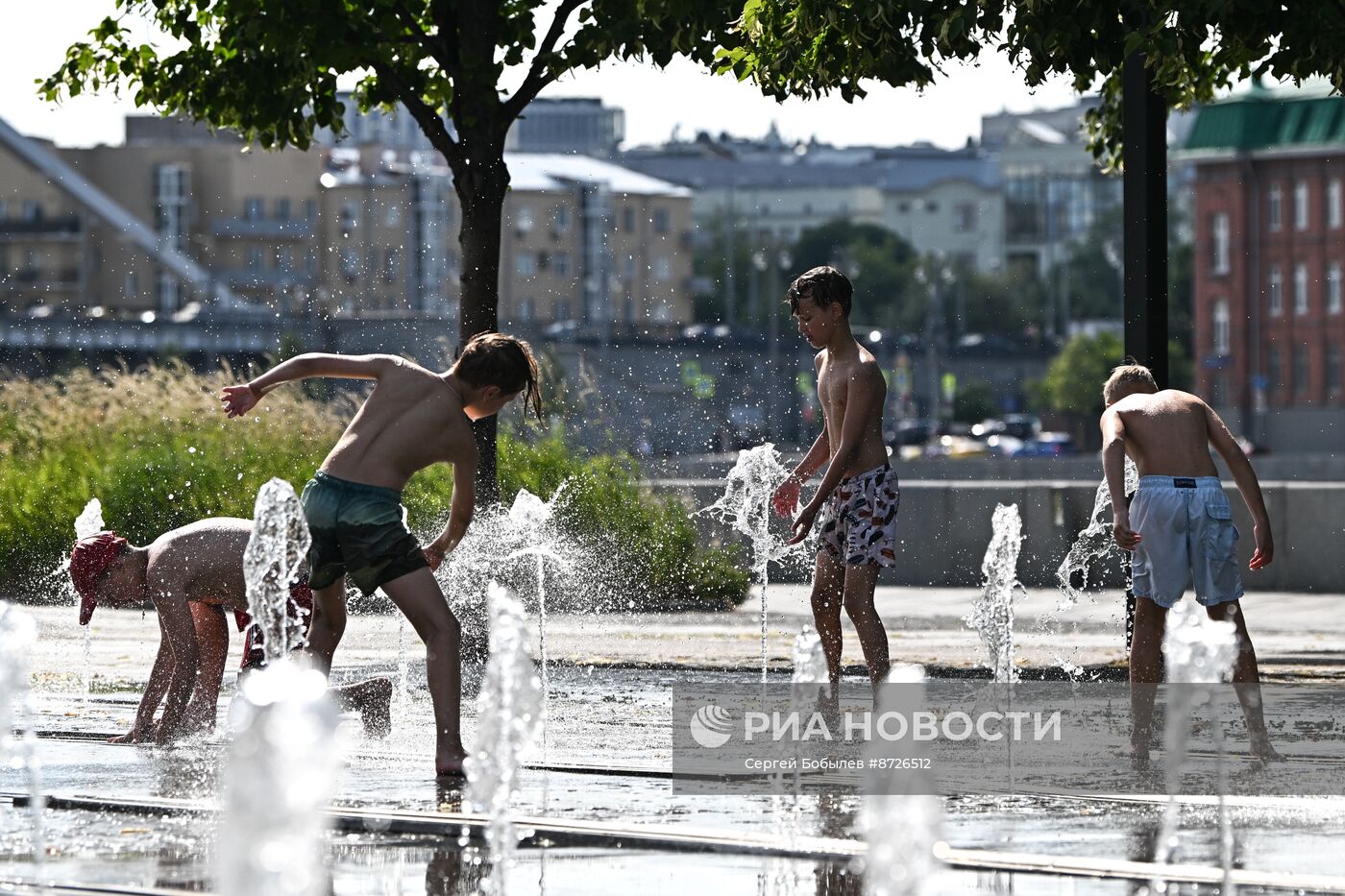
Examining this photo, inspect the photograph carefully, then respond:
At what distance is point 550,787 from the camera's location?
254 inches

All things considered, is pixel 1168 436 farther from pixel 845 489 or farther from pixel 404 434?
pixel 404 434

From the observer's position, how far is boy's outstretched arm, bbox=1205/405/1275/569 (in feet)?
25.4

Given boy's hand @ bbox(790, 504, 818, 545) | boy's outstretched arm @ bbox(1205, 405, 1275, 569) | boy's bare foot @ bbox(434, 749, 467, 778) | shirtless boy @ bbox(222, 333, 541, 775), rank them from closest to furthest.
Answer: boy's bare foot @ bbox(434, 749, 467, 778) → shirtless boy @ bbox(222, 333, 541, 775) → boy's outstretched arm @ bbox(1205, 405, 1275, 569) → boy's hand @ bbox(790, 504, 818, 545)

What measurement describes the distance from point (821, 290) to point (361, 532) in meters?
2.36

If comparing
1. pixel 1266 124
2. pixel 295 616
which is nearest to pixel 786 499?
pixel 295 616

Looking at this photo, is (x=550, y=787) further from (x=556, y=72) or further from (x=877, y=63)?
(x=556, y=72)

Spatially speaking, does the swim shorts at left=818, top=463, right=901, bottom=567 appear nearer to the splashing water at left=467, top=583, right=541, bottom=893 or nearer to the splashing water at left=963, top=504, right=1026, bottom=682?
the splashing water at left=963, top=504, right=1026, bottom=682

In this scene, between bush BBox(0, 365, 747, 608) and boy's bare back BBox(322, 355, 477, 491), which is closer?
boy's bare back BBox(322, 355, 477, 491)

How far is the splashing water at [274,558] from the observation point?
6.99 meters

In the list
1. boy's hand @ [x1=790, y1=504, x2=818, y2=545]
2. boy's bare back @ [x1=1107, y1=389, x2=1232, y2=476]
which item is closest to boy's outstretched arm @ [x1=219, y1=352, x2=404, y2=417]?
boy's hand @ [x1=790, y1=504, x2=818, y2=545]

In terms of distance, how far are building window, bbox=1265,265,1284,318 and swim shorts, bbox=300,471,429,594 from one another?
93.4 metres

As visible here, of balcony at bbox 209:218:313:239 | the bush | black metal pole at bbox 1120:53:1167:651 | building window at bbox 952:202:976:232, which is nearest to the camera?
black metal pole at bbox 1120:53:1167:651

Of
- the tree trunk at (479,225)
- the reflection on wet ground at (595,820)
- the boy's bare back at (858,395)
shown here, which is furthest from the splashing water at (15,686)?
the tree trunk at (479,225)

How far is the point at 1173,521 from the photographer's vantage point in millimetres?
7734
